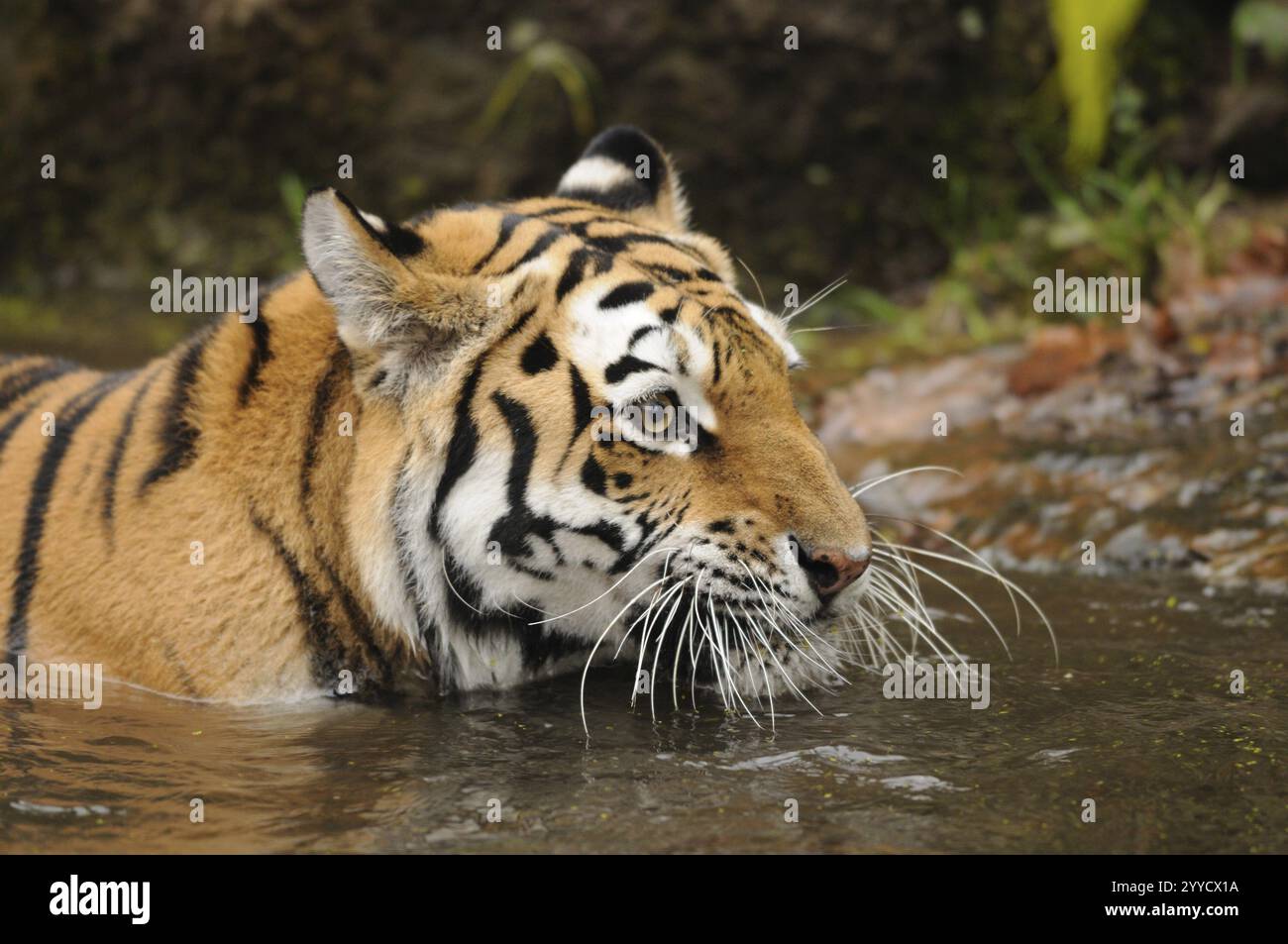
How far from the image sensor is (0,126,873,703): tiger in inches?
125

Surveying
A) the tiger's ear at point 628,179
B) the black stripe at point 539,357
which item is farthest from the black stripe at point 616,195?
the black stripe at point 539,357

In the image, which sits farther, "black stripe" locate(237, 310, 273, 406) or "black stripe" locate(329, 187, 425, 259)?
"black stripe" locate(237, 310, 273, 406)

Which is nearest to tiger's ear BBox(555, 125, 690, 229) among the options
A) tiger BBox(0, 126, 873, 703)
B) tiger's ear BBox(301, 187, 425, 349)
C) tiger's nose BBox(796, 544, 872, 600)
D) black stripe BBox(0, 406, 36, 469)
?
tiger BBox(0, 126, 873, 703)

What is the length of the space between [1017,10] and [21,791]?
6598 millimetres

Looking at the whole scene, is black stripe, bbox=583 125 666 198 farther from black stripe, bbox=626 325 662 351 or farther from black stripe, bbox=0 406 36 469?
black stripe, bbox=0 406 36 469

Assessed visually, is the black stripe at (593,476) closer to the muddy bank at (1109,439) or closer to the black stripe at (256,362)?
the black stripe at (256,362)

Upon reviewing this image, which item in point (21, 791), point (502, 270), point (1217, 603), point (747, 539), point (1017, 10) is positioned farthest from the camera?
point (1017, 10)

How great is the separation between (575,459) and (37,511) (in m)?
1.32

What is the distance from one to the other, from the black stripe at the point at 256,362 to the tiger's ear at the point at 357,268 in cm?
30

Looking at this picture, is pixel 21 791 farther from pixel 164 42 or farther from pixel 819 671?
pixel 164 42

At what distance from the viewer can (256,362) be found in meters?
3.40

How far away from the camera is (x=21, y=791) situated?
2846 mm

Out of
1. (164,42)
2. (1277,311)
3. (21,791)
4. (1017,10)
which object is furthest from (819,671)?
(164,42)

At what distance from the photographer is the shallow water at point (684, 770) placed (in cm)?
259
